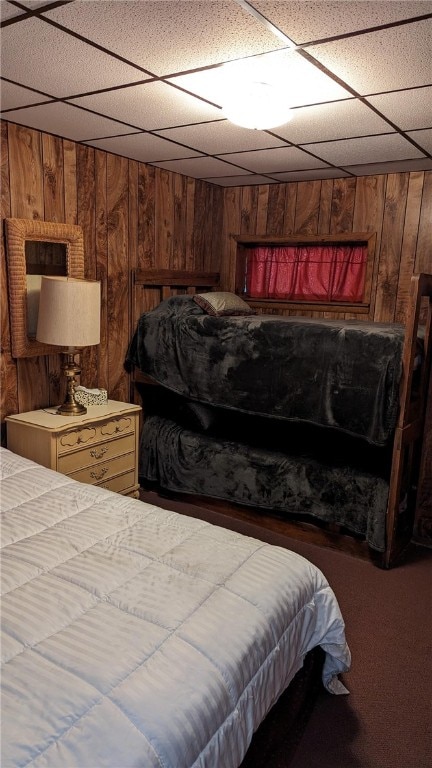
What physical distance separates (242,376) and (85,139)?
5.19ft

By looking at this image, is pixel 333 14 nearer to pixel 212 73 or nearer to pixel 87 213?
pixel 212 73

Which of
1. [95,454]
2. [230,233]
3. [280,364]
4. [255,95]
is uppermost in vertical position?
[255,95]

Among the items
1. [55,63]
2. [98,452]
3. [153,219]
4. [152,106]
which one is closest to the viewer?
[55,63]

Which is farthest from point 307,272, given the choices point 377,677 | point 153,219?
point 377,677

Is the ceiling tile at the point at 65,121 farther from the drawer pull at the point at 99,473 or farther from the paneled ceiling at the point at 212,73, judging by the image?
the drawer pull at the point at 99,473

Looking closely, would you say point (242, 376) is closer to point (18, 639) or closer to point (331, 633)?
point (331, 633)

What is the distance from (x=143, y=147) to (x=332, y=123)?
1132 mm

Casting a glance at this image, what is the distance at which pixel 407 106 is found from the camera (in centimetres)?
213

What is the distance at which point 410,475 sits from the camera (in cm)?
308

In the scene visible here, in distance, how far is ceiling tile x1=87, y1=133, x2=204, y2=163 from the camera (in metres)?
2.84

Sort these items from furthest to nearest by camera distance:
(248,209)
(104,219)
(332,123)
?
(248,209), (104,219), (332,123)

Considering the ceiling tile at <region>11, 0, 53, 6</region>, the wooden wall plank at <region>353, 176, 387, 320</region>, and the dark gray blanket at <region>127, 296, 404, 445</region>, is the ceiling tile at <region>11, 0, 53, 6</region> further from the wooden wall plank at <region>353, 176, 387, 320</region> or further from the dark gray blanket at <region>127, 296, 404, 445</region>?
the wooden wall plank at <region>353, 176, 387, 320</region>

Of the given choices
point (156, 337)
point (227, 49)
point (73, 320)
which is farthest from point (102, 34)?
point (156, 337)

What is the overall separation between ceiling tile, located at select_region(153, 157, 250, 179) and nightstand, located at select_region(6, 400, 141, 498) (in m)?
1.59
